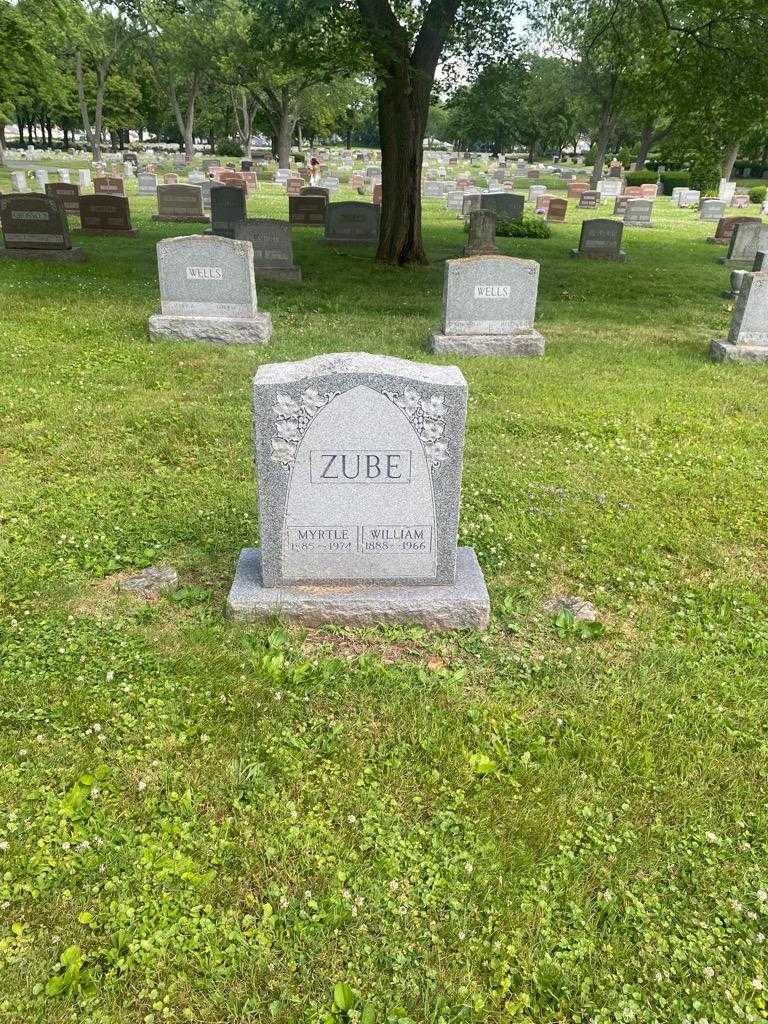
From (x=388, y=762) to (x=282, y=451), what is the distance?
163 centimetres

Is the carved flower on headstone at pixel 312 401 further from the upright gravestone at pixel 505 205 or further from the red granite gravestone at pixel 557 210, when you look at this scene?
the red granite gravestone at pixel 557 210

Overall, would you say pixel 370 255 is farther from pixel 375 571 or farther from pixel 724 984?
pixel 724 984

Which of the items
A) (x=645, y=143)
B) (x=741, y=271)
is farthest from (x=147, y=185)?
(x=645, y=143)

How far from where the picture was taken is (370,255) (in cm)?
1772

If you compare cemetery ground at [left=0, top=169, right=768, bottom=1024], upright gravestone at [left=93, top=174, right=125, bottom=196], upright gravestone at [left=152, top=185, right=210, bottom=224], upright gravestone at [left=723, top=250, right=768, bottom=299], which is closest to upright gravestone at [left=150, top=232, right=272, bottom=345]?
cemetery ground at [left=0, top=169, right=768, bottom=1024]

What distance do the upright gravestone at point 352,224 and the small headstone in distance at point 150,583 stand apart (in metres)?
16.5

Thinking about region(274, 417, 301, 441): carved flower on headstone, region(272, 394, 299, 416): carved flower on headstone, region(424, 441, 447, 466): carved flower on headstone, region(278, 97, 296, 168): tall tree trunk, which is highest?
region(278, 97, 296, 168): tall tree trunk

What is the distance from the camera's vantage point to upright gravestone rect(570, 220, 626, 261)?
59.8 feet

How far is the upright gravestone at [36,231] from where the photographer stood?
14062mm

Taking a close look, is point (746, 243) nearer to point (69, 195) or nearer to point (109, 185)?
point (69, 195)

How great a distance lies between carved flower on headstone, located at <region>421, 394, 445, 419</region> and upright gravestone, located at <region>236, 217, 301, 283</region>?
37.2 ft

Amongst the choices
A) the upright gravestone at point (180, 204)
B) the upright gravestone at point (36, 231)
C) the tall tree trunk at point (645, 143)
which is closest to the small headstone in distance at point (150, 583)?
the upright gravestone at point (36, 231)

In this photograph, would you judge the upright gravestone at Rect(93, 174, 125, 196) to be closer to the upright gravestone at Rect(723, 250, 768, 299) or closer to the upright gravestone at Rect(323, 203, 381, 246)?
the upright gravestone at Rect(323, 203, 381, 246)

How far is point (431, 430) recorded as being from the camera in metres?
3.68
